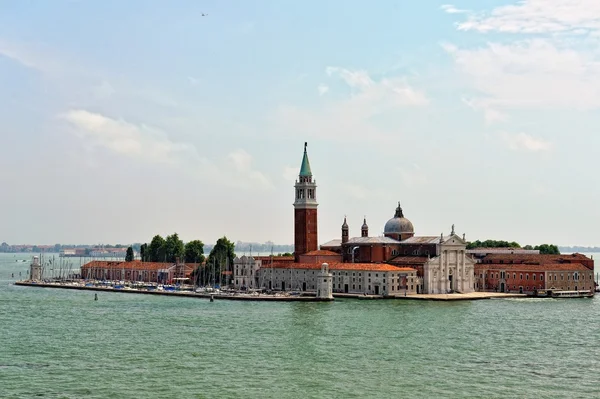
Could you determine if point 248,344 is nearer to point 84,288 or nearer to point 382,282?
point 382,282

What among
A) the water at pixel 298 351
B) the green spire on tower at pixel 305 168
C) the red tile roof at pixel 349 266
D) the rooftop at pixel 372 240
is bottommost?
the water at pixel 298 351

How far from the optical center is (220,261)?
334 ft

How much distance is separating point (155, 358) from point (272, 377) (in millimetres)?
7504

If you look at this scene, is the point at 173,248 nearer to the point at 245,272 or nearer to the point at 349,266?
Answer: the point at 245,272

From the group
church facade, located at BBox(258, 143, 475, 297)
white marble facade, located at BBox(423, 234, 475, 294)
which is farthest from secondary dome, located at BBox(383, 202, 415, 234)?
white marble facade, located at BBox(423, 234, 475, 294)

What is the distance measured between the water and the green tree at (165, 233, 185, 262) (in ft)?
150

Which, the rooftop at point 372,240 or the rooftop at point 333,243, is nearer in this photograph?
the rooftop at point 372,240

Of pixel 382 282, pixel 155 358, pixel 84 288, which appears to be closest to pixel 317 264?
pixel 382 282

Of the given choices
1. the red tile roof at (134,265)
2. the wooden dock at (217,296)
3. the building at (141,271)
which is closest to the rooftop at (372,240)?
the wooden dock at (217,296)

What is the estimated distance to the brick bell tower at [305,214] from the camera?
95.1 m

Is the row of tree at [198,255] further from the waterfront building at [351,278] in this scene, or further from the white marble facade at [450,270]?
the white marble facade at [450,270]

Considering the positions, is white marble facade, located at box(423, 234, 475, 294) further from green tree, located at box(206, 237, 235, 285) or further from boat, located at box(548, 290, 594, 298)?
green tree, located at box(206, 237, 235, 285)

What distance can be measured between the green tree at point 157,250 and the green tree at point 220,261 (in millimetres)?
14915

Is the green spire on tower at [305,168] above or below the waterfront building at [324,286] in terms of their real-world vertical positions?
above
